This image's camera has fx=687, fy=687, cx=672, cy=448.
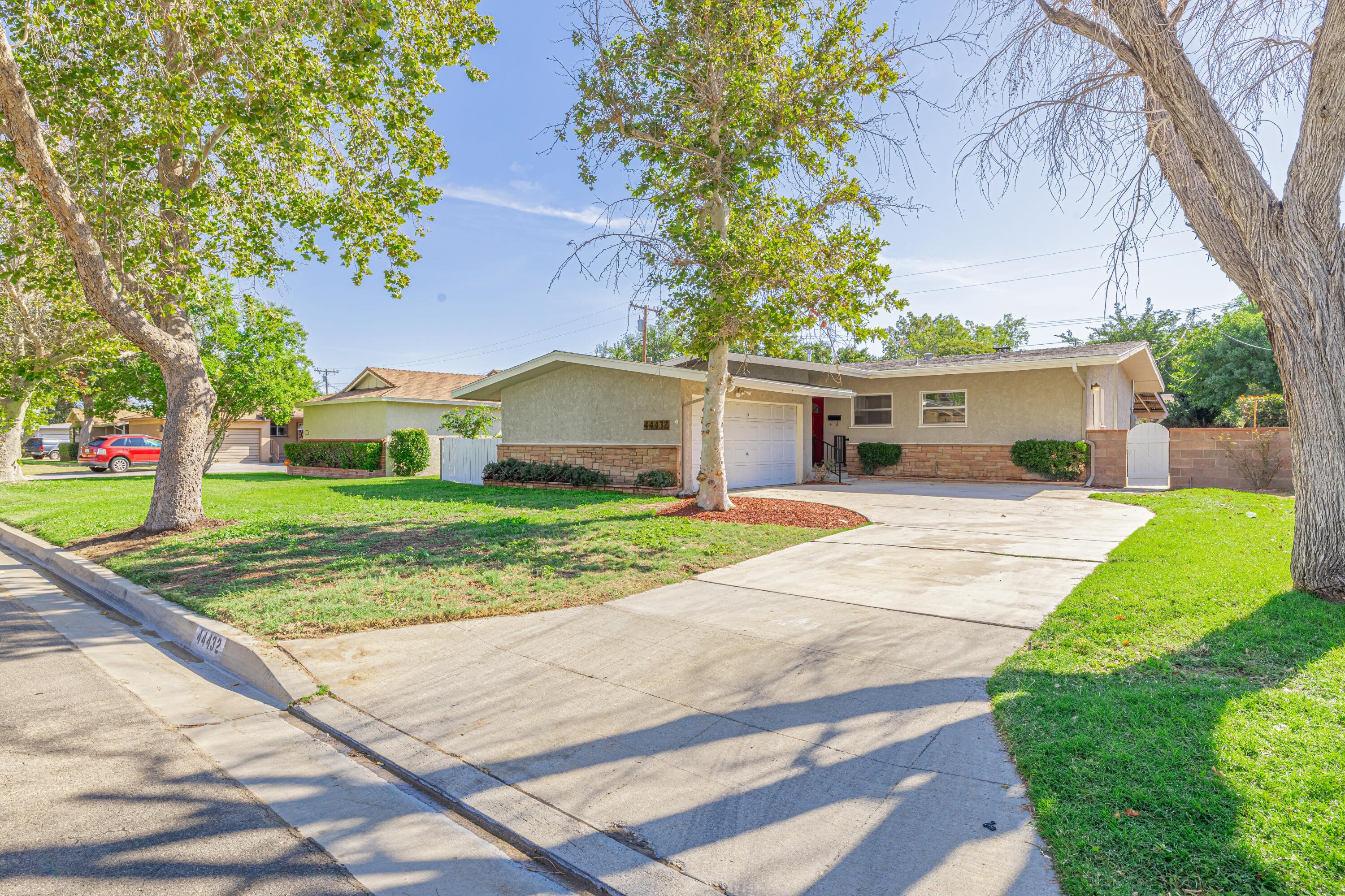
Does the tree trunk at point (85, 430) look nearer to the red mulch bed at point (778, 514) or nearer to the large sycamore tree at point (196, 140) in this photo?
the large sycamore tree at point (196, 140)

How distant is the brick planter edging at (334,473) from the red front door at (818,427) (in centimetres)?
1473

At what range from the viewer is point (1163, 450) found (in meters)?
17.8

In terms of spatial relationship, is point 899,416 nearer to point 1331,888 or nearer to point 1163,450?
point 1163,450

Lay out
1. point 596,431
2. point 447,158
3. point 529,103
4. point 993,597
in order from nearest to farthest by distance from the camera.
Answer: point 993,597, point 447,158, point 529,103, point 596,431

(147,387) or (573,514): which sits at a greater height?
(147,387)

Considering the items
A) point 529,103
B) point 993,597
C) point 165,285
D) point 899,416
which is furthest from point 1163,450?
point 165,285

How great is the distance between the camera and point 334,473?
25.5 m

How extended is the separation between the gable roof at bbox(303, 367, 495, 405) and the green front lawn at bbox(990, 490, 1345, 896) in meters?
23.8

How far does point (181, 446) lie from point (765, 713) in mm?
9557

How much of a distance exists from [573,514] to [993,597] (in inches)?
283

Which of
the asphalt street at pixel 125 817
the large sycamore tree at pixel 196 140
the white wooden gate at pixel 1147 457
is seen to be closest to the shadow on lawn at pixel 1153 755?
the asphalt street at pixel 125 817

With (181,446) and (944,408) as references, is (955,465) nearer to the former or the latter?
(944,408)

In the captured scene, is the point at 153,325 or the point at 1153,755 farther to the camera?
the point at 153,325

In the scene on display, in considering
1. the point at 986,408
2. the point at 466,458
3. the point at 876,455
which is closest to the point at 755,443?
the point at 876,455
